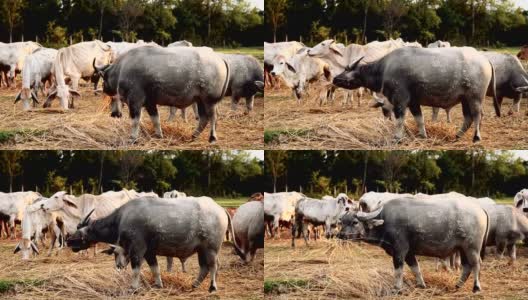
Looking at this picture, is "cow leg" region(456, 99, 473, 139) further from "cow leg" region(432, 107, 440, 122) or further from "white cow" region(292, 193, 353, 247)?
"white cow" region(292, 193, 353, 247)

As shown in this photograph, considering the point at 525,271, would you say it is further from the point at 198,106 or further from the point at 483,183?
the point at 198,106

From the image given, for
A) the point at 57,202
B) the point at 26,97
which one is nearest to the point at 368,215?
the point at 57,202

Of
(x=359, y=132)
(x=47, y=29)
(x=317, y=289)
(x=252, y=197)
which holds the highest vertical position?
(x=47, y=29)

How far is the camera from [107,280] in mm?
11992

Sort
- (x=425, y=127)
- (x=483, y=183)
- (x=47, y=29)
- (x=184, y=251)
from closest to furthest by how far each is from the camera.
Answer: (x=184, y=251) → (x=425, y=127) → (x=483, y=183) → (x=47, y=29)

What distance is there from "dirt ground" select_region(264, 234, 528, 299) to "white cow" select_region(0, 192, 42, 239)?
13.1 feet

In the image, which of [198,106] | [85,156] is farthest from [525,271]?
[85,156]

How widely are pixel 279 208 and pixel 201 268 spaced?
2906mm

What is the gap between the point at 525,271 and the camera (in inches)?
500

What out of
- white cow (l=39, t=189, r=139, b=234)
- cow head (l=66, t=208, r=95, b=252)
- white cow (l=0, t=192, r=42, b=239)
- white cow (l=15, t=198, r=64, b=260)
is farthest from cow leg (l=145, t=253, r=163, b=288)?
white cow (l=0, t=192, r=42, b=239)

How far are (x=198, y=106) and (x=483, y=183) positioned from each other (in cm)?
376

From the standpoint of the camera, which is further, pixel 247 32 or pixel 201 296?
pixel 247 32

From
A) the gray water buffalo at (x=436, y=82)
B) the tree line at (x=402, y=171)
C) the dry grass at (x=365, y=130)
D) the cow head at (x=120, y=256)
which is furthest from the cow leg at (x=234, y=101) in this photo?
the cow head at (x=120, y=256)

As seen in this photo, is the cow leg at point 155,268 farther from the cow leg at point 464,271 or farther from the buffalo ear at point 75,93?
the cow leg at point 464,271
